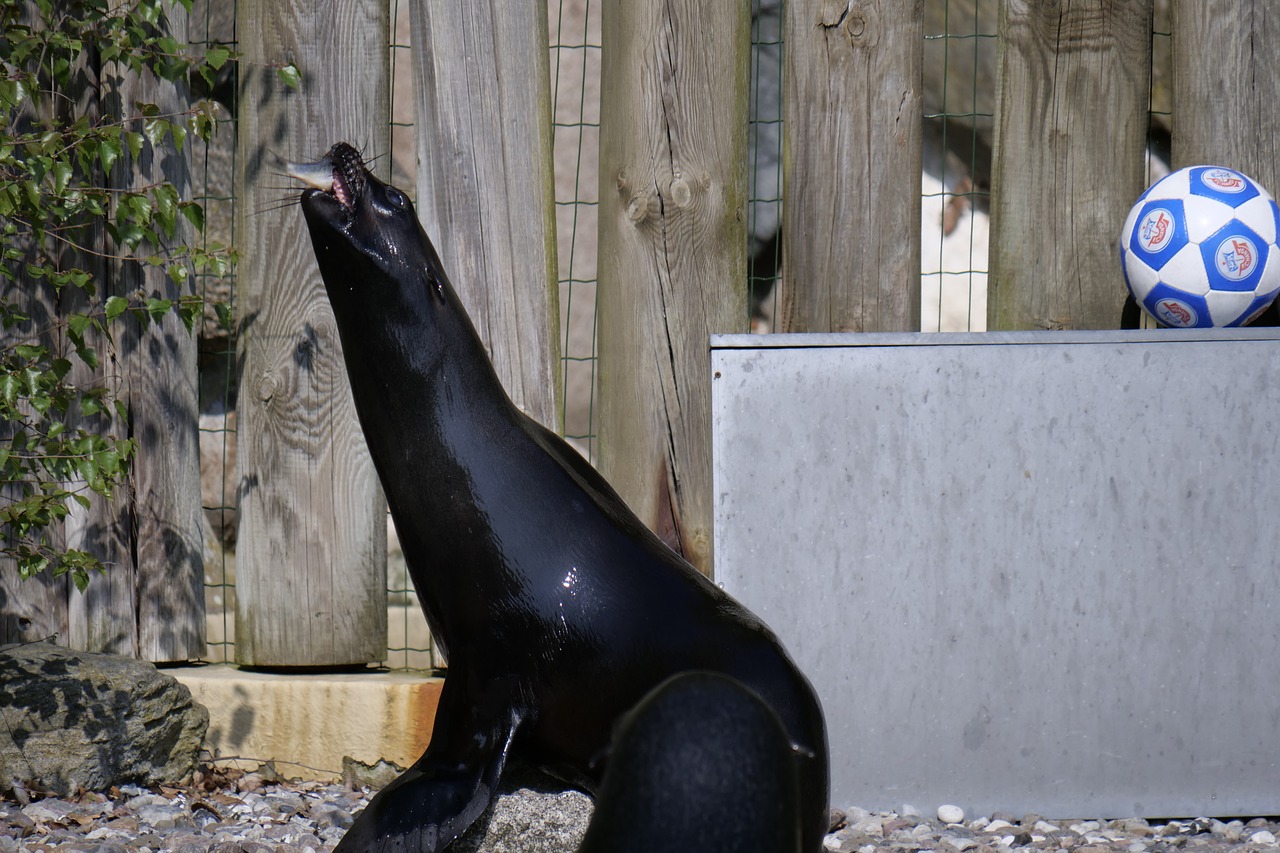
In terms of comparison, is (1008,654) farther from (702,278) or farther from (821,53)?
(821,53)

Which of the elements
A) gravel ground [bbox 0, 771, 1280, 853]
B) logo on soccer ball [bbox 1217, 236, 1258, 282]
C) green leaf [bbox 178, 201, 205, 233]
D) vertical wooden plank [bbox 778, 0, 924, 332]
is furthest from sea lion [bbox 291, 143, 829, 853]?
logo on soccer ball [bbox 1217, 236, 1258, 282]

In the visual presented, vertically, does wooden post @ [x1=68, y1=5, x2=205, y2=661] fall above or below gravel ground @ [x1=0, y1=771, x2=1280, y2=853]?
above

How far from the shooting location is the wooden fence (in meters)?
3.45

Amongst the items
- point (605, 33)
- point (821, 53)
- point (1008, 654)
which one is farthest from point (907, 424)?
point (605, 33)

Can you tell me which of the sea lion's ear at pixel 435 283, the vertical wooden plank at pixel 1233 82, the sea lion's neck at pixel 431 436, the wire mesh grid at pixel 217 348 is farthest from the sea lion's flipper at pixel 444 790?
the wire mesh grid at pixel 217 348

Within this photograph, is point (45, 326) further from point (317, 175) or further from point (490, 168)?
point (317, 175)

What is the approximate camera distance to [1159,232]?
10.4 ft

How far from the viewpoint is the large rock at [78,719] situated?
3225 mm

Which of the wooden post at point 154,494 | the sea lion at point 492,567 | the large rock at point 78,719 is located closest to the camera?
the sea lion at point 492,567

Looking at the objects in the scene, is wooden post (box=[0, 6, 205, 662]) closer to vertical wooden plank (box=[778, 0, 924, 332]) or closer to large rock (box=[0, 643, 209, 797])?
large rock (box=[0, 643, 209, 797])

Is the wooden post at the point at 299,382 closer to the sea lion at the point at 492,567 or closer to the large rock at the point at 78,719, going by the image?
the large rock at the point at 78,719

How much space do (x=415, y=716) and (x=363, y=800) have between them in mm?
261

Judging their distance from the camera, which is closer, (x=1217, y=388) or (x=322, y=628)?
(x=1217, y=388)

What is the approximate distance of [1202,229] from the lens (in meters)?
3.11
